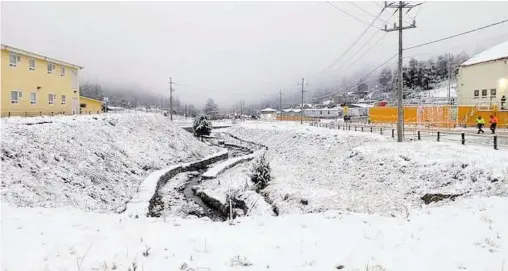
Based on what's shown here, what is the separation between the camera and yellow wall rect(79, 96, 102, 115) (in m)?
55.2

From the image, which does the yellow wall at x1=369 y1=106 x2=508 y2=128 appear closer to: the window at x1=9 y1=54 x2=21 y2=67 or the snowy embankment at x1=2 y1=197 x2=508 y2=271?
the snowy embankment at x1=2 y1=197 x2=508 y2=271

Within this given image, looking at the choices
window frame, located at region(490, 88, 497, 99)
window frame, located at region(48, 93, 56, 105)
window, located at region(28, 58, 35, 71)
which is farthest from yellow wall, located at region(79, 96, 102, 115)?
window frame, located at region(490, 88, 497, 99)

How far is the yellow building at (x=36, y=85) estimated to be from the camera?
35.0 meters

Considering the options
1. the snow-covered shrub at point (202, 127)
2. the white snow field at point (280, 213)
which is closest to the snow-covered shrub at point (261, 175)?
the white snow field at point (280, 213)

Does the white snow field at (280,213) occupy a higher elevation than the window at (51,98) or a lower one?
lower

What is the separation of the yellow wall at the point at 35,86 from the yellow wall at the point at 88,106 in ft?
25.5

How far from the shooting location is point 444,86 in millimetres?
126562

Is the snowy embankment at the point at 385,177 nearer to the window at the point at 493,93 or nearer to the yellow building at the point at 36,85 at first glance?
the window at the point at 493,93

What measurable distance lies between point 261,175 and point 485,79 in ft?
128

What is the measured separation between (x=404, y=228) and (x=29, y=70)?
42121 mm

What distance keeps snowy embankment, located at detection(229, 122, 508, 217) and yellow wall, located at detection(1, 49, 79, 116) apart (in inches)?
1091

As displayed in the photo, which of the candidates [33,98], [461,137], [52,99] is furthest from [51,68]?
[461,137]

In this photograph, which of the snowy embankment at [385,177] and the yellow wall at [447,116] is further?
the yellow wall at [447,116]

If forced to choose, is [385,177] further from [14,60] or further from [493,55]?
[493,55]
